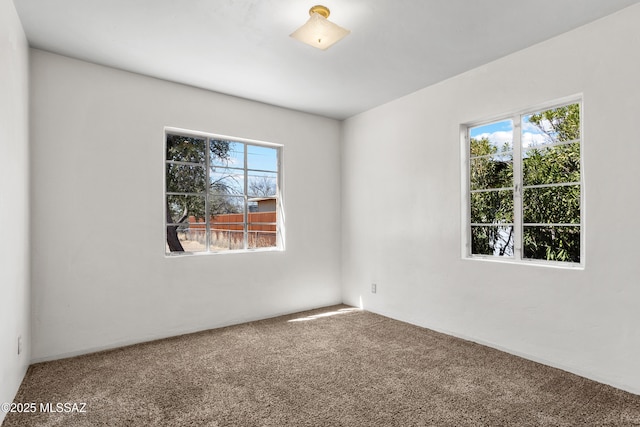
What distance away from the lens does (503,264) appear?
3117mm

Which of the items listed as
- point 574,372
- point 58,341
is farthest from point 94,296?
point 574,372

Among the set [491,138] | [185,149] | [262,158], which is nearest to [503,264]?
[491,138]

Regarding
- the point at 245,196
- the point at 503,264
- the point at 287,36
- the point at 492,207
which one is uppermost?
the point at 287,36

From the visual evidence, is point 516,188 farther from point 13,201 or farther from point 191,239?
point 13,201

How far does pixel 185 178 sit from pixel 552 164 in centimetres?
351

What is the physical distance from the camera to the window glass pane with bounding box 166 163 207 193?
3.68 m

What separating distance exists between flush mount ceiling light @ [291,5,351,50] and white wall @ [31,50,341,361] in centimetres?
173

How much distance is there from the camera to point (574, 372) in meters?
2.66

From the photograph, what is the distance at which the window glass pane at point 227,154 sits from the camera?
3982mm

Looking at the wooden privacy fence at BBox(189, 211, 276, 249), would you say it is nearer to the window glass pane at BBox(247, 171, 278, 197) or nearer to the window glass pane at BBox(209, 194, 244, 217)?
the window glass pane at BBox(209, 194, 244, 217)

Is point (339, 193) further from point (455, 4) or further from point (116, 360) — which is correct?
point (116, 360)

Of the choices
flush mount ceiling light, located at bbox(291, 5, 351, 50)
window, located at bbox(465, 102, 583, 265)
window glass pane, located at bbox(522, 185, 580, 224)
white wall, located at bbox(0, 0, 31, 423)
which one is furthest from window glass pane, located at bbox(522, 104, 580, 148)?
white wall, located at bbox(0, 0, 31, 423)

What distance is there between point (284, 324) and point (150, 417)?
1973 mm

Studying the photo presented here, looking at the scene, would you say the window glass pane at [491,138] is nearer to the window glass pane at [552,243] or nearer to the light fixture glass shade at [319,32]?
the window glass pane at [552,243]
